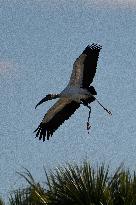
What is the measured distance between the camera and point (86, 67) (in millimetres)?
13930

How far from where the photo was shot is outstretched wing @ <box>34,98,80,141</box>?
14695 millimetres

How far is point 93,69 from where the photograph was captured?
552 inches

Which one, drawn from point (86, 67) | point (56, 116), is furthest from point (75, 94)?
point (56, 116)

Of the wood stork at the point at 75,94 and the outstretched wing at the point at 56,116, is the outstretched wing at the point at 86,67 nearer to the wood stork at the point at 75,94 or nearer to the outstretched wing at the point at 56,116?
the wood stork at the point at 75,94

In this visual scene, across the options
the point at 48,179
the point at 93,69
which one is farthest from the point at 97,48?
the point at 48,179

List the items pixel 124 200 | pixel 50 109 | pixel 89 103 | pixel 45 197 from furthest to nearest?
pixel 50 109 → pixel 89 103 → pixel 45 197 → pixel 124 200

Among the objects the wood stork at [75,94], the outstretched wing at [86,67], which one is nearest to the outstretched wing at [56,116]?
the wood stork at [75,94]

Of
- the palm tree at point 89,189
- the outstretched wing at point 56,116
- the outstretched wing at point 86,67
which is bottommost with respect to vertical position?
the palm tree at point 89,189

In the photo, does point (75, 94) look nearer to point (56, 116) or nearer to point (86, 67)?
point (86, 67)

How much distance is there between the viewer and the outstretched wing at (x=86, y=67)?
13.8m

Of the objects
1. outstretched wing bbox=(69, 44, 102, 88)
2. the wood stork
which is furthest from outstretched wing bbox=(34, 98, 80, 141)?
outstretched wing bbox=(69, 44, 102, 88)

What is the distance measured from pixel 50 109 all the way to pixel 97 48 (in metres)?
1.78

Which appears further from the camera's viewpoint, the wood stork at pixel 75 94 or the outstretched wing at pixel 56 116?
the outstretched wing at pixel 56 116

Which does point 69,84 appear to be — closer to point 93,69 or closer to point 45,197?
point 93,69
